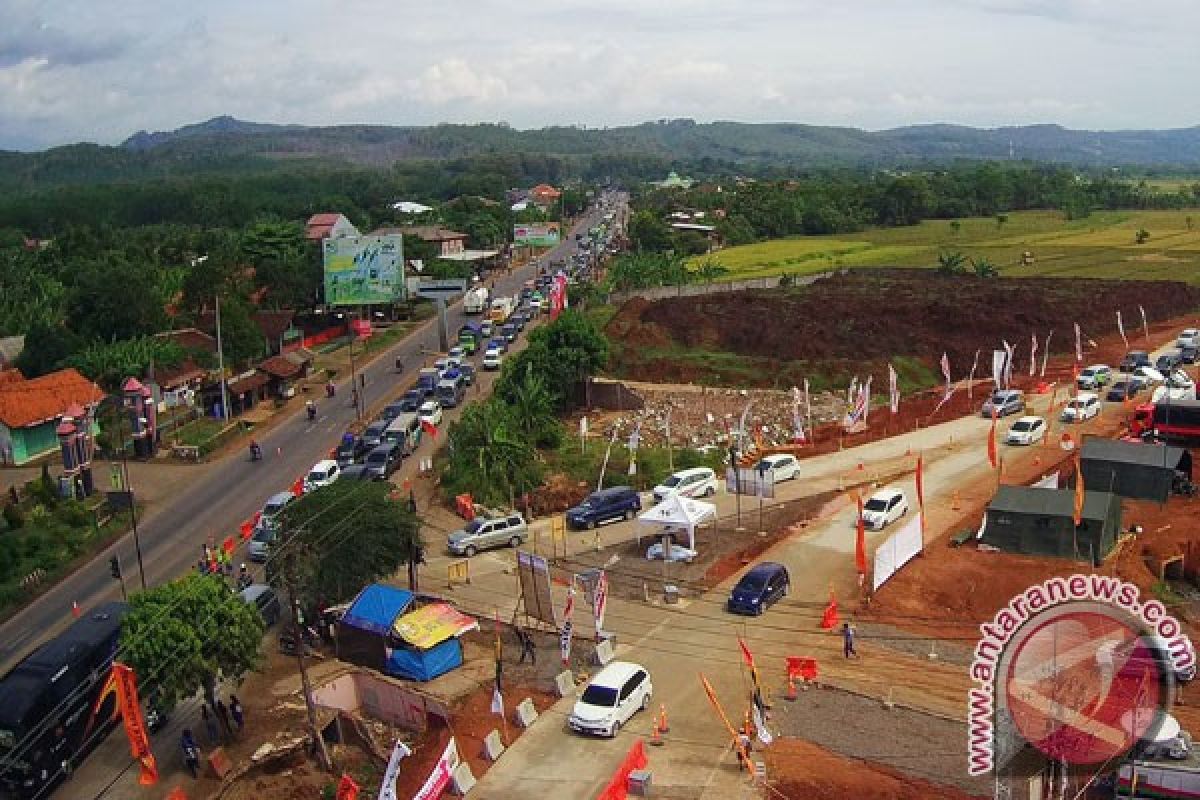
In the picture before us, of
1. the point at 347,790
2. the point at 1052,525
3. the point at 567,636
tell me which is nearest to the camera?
the point at 347,790

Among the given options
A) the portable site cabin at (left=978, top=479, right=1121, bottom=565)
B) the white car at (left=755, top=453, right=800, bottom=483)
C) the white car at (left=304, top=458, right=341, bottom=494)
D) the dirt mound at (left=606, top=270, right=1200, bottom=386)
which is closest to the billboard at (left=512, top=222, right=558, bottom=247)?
the dirt mound at (left=606, top=270, right=1200, bottom=386)

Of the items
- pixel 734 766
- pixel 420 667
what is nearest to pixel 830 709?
pixel 734 766

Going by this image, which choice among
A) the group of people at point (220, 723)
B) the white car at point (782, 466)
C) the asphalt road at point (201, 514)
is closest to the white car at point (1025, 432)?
the white car at point (782, 466)

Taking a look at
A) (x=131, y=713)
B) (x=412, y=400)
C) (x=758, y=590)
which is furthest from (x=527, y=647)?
(x=412, y=400)

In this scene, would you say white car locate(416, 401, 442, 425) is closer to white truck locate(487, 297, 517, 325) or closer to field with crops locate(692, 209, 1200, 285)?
white truck locate(487, 297, 517, 325)

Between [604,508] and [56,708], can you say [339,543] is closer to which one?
[56,708]

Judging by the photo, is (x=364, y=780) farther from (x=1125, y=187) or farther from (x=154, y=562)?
(x=1125, y=187)

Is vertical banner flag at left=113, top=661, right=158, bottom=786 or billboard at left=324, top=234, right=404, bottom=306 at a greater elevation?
billboard at left=324, top=234, right=404, bottom=306
